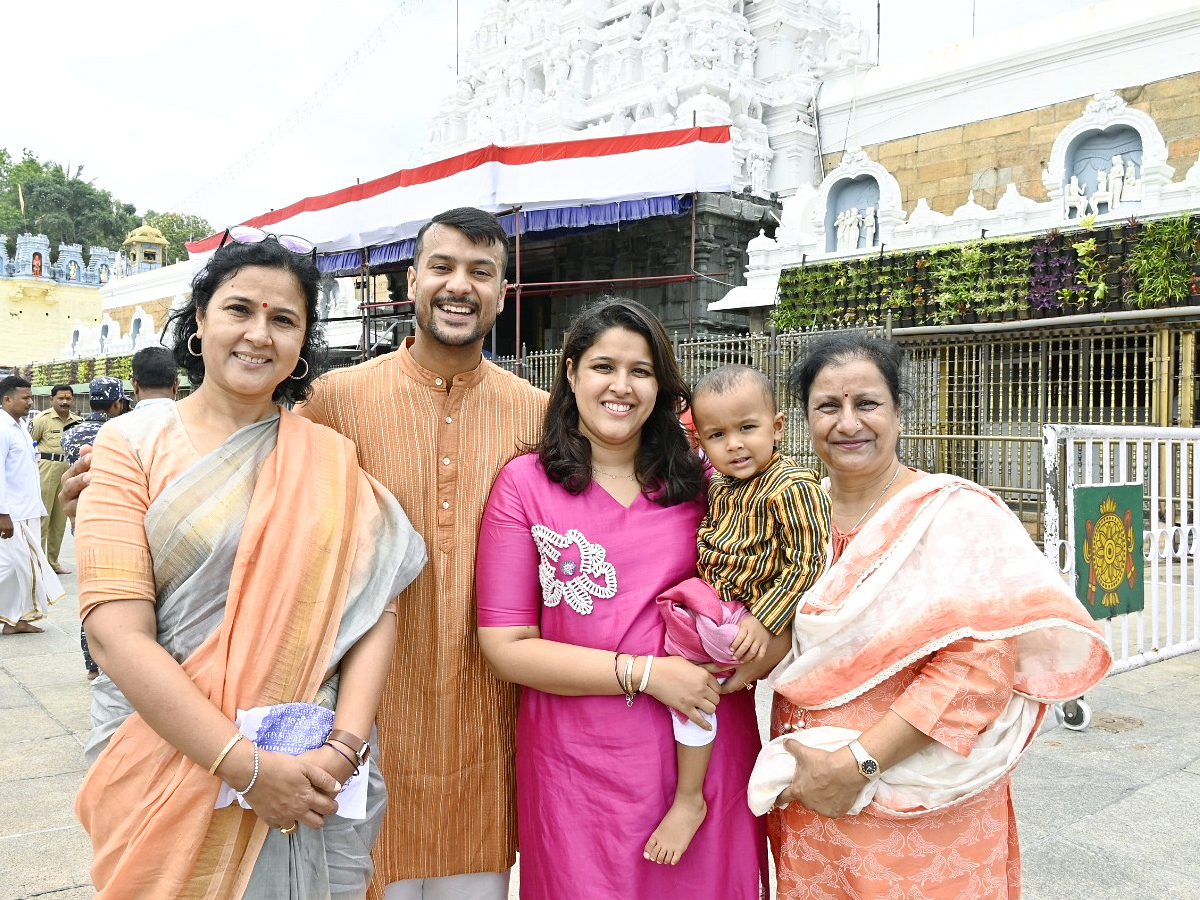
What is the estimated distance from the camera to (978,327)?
856 centimetres

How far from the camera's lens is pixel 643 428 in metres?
1.98

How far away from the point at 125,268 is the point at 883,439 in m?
35.5

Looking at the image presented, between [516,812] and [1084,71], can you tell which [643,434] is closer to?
[516,812]

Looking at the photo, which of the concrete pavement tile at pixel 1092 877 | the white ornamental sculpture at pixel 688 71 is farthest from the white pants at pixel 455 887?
the white ornamental sculpture at pixel 688 71

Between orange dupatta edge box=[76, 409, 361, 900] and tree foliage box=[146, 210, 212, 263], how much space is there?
1872 inches

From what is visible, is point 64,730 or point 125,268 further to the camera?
point 125,268

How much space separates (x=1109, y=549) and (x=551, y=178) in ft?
26.0

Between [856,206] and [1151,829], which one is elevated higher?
[856,206]

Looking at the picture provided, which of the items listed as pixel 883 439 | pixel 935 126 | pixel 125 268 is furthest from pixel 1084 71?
pixel 125 268

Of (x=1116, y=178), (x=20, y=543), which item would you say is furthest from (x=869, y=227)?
(x=20, y=543)

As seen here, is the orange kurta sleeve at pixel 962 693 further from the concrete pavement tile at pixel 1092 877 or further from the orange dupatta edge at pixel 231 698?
the concrete pavement tile at pixel 1092 877

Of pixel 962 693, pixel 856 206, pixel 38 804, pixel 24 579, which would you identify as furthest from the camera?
pixel 856 206

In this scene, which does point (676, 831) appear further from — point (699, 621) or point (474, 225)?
point (474, 225)

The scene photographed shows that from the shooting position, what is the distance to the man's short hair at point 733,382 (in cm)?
187
